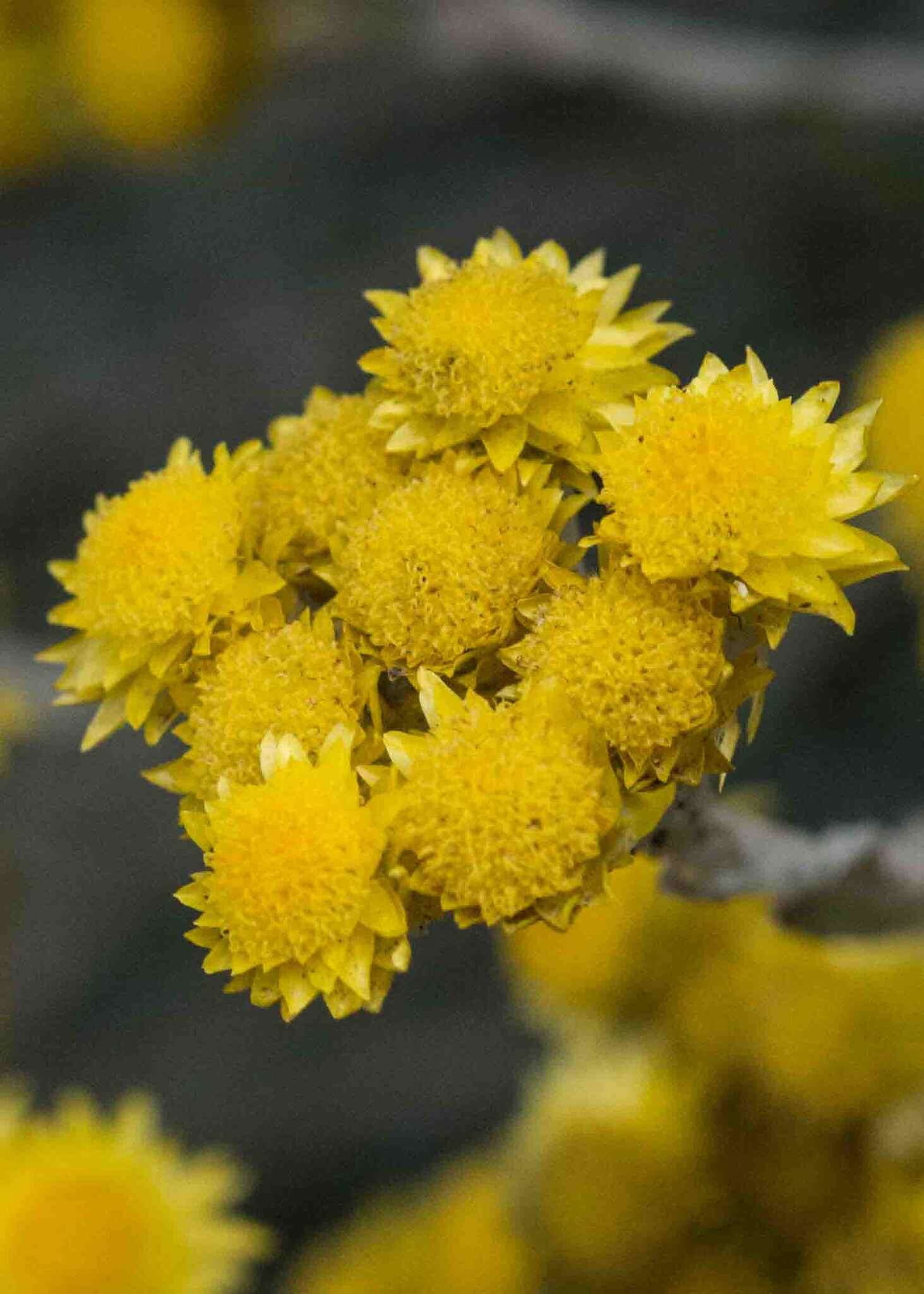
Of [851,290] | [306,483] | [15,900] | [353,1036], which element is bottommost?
[353,1036]

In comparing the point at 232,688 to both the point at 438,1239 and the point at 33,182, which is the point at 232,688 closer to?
the point at 438,1239

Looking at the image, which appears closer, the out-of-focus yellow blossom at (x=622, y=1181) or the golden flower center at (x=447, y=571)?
the golden flower center at (x=447, y=571)

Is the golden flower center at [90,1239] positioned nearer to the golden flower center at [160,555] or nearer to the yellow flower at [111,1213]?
the yellow flower at [111,1213]

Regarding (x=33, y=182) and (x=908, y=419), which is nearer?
(x=908, y=419)

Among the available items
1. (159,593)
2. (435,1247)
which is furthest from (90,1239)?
(159,593)

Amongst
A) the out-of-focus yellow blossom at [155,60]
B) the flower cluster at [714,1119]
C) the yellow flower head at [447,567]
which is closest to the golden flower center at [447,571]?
the yellow flower head at [447,567]

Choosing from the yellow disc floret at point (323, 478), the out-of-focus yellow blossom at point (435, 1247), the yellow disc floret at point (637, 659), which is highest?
the yellow disc floret at point (323, 478)

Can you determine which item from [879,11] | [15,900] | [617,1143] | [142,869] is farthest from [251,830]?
[879,11]
